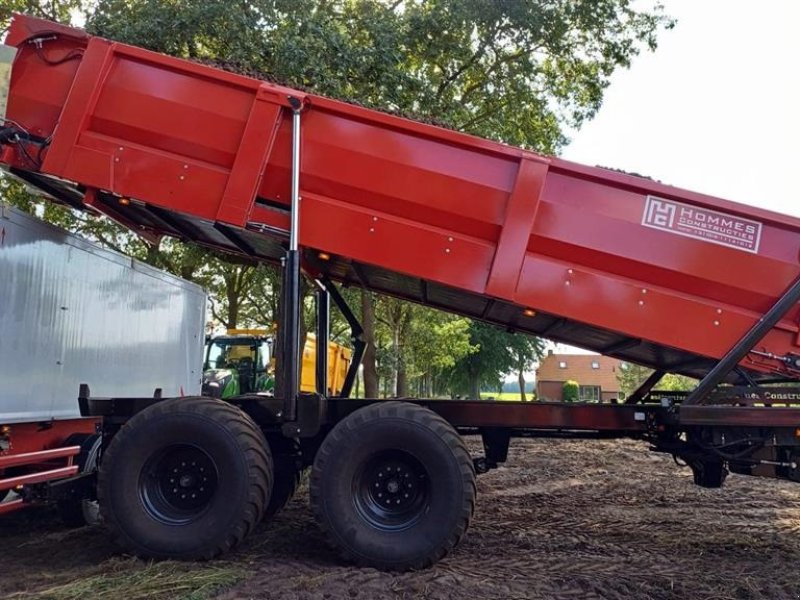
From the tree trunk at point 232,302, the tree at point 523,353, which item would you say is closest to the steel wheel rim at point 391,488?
the tree trunk at point 232,302

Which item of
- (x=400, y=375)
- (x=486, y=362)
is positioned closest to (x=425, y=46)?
(x=400, y=375)

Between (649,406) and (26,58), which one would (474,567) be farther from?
(26,58)

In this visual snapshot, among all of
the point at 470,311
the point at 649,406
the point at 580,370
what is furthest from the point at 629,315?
the point at 580,370

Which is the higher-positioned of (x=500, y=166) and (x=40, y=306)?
(x=500, y=166)

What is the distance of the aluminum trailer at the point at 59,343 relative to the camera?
5672mm

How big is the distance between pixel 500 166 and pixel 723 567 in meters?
3.52

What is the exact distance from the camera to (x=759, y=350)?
211 inches

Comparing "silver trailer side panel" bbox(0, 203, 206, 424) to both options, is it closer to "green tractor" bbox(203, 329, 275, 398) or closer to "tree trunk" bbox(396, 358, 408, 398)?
"green tractor" bbox(203, 329, 275, 398)

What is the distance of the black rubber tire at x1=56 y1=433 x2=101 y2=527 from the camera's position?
6.25 m

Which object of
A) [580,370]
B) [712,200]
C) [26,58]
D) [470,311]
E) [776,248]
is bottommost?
[580,370]

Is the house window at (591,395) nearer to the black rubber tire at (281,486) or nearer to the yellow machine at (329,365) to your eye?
the yellow machine at (329,365)

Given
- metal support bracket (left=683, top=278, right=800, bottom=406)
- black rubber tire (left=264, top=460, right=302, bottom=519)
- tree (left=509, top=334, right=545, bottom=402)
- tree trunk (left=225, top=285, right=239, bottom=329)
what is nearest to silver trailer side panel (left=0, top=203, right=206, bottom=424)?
black rubber tire (left=264, top=460, right=302, bottom=519)

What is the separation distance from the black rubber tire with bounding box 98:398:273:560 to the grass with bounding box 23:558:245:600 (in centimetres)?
15

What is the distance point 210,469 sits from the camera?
5316mm
